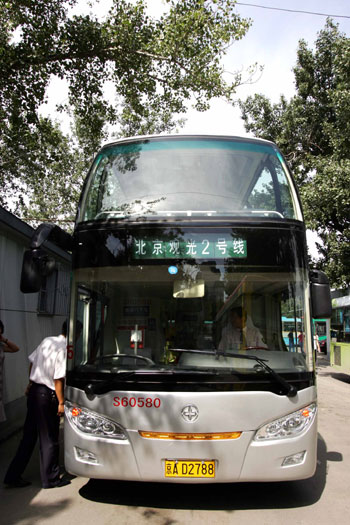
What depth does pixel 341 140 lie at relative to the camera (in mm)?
16172

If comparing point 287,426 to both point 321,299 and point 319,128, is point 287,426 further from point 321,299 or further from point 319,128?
point 319,128

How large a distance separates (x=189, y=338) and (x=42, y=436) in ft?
6.45

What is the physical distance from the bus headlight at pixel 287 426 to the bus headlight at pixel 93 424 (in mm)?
1201

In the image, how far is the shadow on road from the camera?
14.9ft

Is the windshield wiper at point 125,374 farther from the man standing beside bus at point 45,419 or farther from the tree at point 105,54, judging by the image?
the tree at point 105,54

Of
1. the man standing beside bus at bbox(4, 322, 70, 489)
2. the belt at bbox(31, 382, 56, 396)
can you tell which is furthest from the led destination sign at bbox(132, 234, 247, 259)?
the belt at bbox(31, 382, 56, 396)

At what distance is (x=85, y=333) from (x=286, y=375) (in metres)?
1.87

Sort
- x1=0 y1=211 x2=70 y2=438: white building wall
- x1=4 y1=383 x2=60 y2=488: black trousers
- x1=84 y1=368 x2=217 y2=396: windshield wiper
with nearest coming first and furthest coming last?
x1=84 y1=368 x2=217 y2=396: windshield wiper
x1=4 y1=383 x2=60 y2=488: black trousers
x1=0 y1=211 x2=70 y2=438: white building wall

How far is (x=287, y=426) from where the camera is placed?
4.23m

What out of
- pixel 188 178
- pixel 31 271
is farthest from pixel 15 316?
pixel 188 178

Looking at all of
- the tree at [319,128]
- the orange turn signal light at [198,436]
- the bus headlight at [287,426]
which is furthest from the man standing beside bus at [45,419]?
the tree at [319,128]

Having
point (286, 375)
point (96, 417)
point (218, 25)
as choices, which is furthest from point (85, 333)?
point (218, 25)

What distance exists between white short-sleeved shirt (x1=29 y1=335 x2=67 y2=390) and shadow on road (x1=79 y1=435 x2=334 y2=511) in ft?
3.88

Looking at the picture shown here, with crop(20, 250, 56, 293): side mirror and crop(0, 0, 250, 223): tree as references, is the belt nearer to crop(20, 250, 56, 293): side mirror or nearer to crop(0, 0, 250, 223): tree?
crop(20, 250, 56, 293): side mirror
